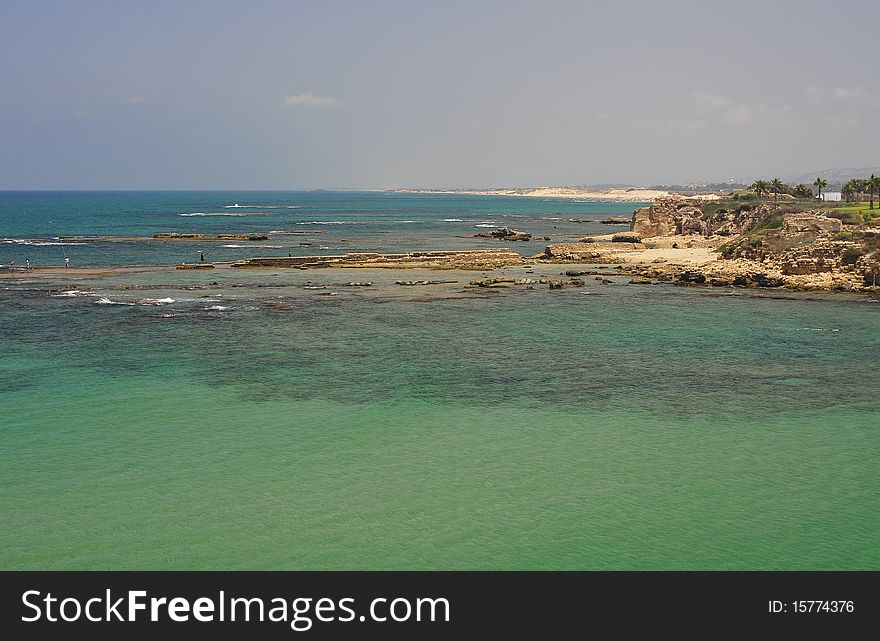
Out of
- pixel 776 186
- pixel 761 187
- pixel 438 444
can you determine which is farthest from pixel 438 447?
pixel 761 187

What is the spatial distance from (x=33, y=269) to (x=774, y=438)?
63708 millimetres

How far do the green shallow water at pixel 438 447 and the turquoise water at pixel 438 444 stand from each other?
0.28 feet

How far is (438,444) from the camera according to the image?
894 inches

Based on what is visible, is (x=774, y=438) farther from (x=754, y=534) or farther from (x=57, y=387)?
(x=57, y=387)

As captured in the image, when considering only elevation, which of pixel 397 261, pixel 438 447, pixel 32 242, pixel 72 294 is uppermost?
pixel 32 242

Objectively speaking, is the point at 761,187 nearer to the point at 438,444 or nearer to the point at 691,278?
the point at 691,278

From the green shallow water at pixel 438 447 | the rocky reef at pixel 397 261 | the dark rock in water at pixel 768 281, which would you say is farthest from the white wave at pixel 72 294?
the dark rock in water at pixel 768 281

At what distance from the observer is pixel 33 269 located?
67562 mm

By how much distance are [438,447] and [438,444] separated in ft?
0.83

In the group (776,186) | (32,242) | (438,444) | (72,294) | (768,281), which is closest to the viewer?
(438,444)

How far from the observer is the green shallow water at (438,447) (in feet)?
54.0

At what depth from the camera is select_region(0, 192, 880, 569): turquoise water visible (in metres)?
16.5

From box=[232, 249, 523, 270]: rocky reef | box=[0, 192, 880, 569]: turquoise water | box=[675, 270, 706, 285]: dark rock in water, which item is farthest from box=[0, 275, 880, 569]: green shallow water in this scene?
box=[232, 249, 523, 270]: rocky reef

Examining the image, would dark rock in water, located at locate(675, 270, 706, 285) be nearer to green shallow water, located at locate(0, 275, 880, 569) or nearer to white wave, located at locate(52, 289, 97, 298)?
green shallow water, located at locate(0, 275, 880, 569)
